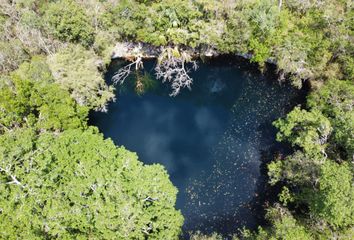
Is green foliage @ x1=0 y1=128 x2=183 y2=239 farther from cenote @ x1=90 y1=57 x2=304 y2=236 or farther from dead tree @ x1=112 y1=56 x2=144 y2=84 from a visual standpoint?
dead tree @ x1=112 y1=56 x2=144 y2=84

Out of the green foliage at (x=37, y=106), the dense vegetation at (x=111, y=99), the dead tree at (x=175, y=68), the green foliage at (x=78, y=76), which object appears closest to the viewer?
the dense vegetation at (x=111, y=99)

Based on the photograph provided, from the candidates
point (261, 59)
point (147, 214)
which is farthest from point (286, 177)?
point (261, 59)

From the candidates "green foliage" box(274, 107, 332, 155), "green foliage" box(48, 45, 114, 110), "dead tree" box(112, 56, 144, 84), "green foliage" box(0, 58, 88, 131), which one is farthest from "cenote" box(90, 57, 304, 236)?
"green foliage" box(0, 58, 88, 131)

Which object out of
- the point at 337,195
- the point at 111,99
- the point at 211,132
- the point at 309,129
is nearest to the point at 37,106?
the point at 111,99

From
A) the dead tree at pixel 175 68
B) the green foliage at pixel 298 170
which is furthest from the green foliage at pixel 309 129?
the dead tree at pixel 175 68

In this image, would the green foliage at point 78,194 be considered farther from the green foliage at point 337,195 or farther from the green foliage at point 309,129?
the green foliage at point 309,129

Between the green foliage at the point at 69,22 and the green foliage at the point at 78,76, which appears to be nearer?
the green foliage at the point at 78,76
